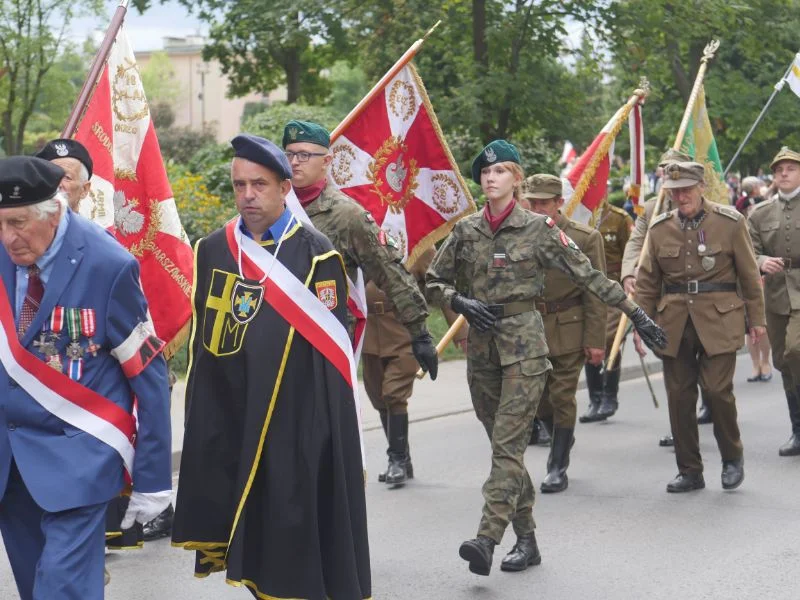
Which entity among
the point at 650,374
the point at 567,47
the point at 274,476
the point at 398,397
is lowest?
the point at 650,374

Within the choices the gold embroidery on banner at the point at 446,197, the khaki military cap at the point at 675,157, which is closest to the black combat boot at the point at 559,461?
the gold embroidery on banner at the point at 446,197

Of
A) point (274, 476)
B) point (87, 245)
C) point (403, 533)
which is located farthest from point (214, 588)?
point (87, 245)

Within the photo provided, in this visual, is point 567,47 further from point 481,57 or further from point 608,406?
Result: point 608,406

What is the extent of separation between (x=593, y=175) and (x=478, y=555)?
568 cm

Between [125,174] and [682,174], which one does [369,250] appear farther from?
[682,174]

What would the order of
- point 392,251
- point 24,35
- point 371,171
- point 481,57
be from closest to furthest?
point 392,251 → point 371,171 → point 481,57 → point 24,35

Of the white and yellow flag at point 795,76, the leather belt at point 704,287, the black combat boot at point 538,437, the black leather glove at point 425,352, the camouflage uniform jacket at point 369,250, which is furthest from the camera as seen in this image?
the white and yellow flag at point 795,76

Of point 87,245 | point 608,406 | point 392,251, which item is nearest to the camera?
point 87,245

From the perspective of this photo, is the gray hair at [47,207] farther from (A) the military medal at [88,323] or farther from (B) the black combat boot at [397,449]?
(B) the black combat boot at [397,449]

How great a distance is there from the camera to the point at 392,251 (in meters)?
6.39

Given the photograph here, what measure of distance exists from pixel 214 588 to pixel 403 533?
4.55 feet

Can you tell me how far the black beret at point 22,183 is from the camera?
4262 mm

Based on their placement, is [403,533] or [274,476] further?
[403,533]

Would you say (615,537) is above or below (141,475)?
below
